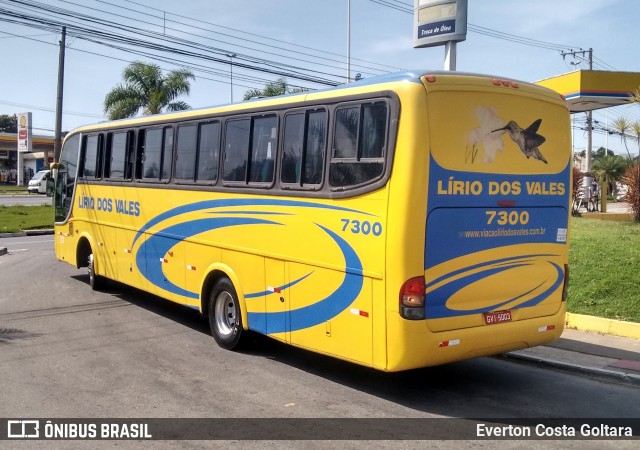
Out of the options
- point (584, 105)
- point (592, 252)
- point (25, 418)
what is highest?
point (584, 105)

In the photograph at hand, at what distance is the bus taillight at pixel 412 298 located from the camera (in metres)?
6.08

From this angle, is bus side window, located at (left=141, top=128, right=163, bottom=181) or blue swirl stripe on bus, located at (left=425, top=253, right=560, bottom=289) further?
bus side window, located at (left=141, top=128, right=163, bottom=181)

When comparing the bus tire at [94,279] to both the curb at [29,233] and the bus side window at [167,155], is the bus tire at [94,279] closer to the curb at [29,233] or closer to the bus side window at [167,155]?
the bus side window at [167,155]

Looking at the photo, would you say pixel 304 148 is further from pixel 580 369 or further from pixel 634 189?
pixel 634 189

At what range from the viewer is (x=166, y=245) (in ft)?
33.5

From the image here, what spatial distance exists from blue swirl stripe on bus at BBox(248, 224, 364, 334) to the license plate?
1363 mm

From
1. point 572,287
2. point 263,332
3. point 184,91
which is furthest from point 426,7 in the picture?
point 184,91

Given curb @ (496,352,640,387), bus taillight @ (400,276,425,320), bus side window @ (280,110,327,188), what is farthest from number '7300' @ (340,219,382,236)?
curb @ (496,352,640,387)

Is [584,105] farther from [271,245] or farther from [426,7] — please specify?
[271,245]

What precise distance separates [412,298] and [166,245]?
529 centimetres

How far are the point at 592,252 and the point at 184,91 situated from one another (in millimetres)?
26145

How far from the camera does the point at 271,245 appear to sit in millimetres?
7809

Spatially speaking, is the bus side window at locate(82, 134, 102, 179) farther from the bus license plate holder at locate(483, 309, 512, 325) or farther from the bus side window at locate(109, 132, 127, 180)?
the bus license plate holder at locate(483, 309, 512, 325)

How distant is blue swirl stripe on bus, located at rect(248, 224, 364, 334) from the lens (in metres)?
6.56
